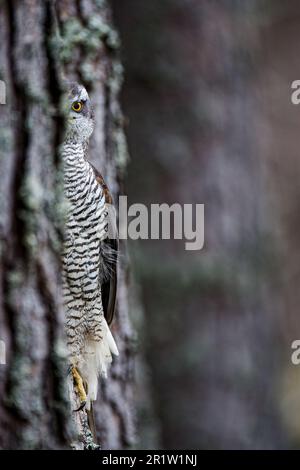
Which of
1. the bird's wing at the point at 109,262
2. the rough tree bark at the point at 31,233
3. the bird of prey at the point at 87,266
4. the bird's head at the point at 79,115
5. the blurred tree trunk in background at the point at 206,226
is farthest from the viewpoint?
the blurred tree trunk in background at the point at 206,226

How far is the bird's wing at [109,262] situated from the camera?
2.61m

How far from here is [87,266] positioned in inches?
103

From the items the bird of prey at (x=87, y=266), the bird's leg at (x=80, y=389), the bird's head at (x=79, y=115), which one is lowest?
the bird's leg at (x=80, y=389)

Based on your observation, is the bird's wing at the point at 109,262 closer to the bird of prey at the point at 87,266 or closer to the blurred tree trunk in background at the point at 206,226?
the bird of prey at the point at 87,266

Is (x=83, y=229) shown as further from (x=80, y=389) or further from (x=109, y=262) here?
(x=80, y=389)

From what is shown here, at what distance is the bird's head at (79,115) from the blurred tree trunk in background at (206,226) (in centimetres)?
279

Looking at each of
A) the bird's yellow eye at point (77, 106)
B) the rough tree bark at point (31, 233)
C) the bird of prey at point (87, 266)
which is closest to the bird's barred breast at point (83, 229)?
the bird of prey at point (87, 266)

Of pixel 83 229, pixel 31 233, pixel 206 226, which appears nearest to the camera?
pixel 31 233

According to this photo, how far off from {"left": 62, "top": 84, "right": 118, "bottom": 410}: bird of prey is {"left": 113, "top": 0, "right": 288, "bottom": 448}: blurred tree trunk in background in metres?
2.63

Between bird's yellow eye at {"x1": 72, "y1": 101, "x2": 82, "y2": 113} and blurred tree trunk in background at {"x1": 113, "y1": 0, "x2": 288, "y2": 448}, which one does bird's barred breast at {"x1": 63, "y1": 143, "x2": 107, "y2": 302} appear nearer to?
bird's yellow eye at {"x1": 72, "y1": 101, "x2": 82, "y2": 113}

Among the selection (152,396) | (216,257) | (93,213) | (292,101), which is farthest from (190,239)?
(292,101)

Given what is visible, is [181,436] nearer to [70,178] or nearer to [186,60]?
[186,60]

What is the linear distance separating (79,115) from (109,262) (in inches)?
23.4

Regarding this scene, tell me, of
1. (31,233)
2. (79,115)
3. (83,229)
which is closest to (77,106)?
(79,115)
